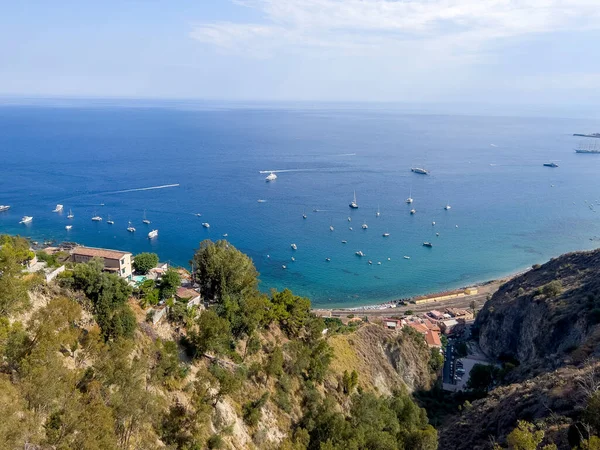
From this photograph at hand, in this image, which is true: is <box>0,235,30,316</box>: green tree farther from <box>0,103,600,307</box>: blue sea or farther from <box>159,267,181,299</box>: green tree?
<box>0,103,600,307</box>: blue sea

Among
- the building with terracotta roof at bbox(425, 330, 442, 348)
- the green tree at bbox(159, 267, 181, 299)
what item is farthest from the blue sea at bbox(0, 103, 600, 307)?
the green tree at bbox(159, 267, 181, 299)

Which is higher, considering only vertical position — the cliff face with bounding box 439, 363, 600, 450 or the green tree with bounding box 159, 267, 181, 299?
the green tree with bounding box 159, 267, 181, 299

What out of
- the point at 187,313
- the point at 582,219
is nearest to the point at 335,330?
the point at 187,313

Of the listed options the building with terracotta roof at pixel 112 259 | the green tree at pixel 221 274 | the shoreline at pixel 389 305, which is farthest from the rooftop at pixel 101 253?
the shoreline at pixel 389 305

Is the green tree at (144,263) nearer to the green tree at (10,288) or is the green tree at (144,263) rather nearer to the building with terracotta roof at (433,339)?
the green tree at (10,288)

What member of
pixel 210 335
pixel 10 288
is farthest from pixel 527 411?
pixel 10 288

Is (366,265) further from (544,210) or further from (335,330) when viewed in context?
(544,210)

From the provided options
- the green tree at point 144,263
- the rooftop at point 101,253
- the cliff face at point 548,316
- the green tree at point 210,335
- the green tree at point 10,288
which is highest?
the green tree at point 10,288
